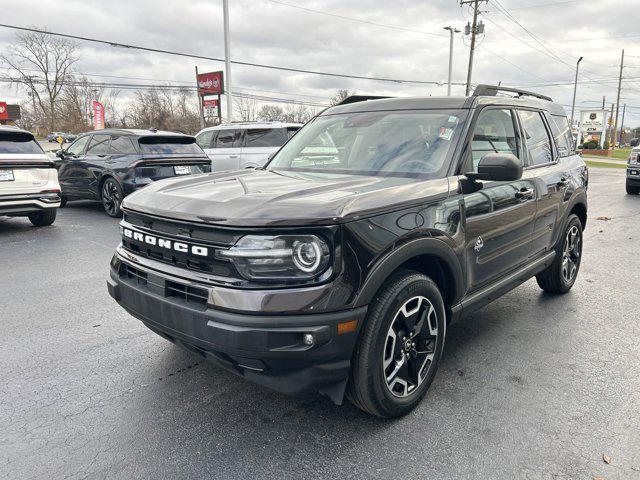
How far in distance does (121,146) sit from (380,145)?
7.49 metres

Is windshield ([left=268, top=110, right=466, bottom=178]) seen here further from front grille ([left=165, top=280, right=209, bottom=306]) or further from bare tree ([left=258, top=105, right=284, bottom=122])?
bare tree ([left=258, top=105, right=284, bottom=122])

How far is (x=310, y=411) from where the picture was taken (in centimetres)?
281

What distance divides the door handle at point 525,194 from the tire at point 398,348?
4.27ft

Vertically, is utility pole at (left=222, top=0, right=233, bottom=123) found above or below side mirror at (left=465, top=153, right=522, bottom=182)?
above

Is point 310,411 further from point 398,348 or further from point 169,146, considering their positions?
point 169,146

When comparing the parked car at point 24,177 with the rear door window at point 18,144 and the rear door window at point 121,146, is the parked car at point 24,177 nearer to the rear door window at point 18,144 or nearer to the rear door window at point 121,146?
the rear door window at point 18,144

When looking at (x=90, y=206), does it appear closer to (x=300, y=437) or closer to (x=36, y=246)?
(x=36, y=246)

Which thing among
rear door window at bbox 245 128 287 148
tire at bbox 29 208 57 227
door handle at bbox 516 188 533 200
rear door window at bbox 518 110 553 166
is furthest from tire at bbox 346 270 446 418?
rear door window at bbox 245 128 287 148

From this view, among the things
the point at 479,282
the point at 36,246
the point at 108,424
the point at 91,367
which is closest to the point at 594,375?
the point at 479,282

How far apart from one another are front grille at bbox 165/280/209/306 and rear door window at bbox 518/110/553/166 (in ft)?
9.94

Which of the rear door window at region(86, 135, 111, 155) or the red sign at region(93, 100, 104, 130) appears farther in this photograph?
the red sign at region(93, 100, 104, 130)

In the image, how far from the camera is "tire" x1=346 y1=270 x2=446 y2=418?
2420mm

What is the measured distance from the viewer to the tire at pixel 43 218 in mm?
8531

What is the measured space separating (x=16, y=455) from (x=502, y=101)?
3.96 meters
